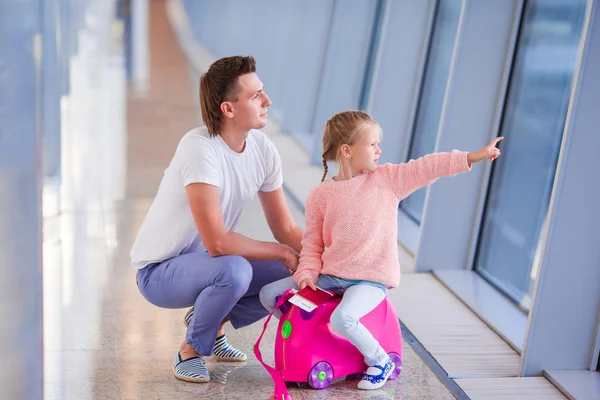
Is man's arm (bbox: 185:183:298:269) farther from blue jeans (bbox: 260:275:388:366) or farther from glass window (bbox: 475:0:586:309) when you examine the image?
glass window (bbox: 475:0:586:309)

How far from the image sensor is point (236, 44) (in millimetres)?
15008

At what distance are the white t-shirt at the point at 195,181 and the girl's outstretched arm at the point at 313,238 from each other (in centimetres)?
25

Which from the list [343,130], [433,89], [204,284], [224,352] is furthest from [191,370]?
[433,89]

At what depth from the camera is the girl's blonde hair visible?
10.2 ft

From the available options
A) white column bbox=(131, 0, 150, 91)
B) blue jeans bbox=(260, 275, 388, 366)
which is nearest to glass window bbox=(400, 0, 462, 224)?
blue jeans bbox=(260, 275, 388, 366)

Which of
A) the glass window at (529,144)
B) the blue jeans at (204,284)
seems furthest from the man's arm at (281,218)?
the glass window at (529,144)

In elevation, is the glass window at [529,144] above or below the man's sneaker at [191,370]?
above

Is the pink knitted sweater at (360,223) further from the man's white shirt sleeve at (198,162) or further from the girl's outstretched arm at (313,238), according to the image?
the man's white shirt sleeve at (198,162)

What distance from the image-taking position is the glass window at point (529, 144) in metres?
4.17

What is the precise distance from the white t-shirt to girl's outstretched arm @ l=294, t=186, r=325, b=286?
10.0 inches

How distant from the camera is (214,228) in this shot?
309 centimetres

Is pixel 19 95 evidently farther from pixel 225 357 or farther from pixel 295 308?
pixel 225 357

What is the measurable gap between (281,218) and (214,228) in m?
0.43

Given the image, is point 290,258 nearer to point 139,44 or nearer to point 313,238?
point 313,238
